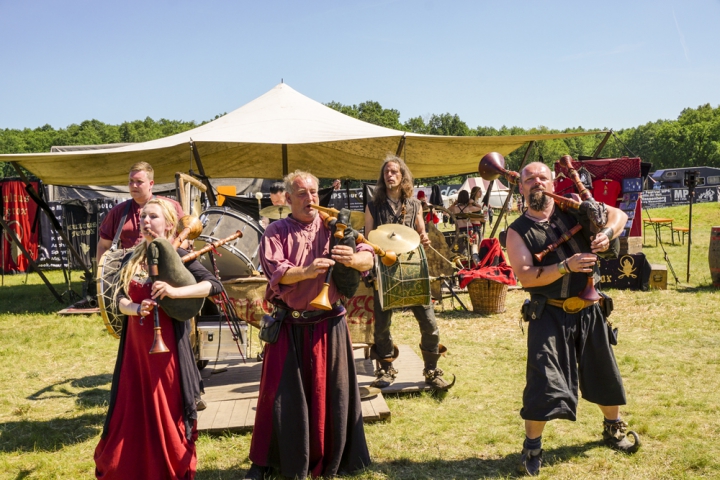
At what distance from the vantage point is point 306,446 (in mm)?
3186

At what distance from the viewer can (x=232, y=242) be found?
5.52 m

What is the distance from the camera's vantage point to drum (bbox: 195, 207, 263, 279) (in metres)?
5.40

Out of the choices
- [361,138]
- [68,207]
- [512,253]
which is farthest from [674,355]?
[68,207]

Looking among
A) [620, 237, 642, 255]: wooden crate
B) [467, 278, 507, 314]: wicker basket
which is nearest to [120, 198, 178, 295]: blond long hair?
[467, 278, 507, 314]: wicker basket

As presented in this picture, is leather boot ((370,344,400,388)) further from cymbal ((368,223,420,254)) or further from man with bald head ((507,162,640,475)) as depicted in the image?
cymbal ((368,223,420,254))

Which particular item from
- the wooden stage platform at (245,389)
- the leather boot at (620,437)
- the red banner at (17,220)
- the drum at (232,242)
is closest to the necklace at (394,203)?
the drum at (232,242)

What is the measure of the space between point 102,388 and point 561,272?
441 centimetres

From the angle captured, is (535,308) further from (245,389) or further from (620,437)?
(245,389)

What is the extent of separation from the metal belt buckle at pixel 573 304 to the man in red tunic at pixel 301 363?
1150 millimetres

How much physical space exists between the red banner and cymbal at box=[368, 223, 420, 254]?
518 inches

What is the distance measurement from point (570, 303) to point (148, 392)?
2.32 m

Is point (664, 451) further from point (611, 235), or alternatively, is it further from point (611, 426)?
point (611, 235)

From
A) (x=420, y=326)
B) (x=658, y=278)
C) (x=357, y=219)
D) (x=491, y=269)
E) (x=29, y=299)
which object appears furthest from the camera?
(x=29, y=299)

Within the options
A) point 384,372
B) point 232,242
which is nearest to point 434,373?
point 384,372
